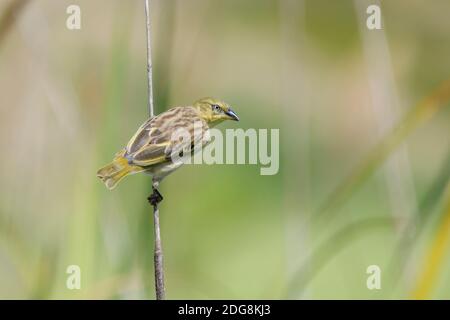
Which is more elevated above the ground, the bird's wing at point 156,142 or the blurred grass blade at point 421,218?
the bird's wing at point 156,142

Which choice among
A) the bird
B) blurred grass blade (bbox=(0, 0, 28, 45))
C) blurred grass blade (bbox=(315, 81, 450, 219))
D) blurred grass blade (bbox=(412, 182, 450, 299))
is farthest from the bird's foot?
blurred grass blade (bbox=(412, 182, 450, 299))

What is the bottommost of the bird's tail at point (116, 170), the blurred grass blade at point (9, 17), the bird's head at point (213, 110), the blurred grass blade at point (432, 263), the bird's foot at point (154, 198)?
the blurred grass blade at point (432, 263)

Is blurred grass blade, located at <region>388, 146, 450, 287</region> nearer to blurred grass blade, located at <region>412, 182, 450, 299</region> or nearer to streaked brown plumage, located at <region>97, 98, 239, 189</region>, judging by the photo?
blurred grass blade, located at <region>412, 182, 450, 299</region>

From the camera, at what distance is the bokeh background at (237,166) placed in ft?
6.36

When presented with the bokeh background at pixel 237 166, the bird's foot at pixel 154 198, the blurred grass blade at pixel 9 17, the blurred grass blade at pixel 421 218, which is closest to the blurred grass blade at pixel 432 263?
the bokeh background at pixel 237 166

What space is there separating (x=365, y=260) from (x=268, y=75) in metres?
0.96

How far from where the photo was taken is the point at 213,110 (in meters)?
2.22

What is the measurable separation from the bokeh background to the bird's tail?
0.03m

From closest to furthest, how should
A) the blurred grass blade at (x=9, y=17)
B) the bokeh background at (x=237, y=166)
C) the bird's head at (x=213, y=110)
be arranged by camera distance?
the blurred grass blade at (x=9, y=17), the bokeh background at (x=237, y=166), the bird's head at (x=213, y=110)

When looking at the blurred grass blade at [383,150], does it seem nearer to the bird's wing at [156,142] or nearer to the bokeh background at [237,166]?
the bokeh background at [237,166]

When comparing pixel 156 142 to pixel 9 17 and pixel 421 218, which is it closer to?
pixel 9 17

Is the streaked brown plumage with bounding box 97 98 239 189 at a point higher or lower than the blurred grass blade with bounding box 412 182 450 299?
higher

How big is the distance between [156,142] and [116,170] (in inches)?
4.6

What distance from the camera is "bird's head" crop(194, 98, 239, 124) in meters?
2.21
